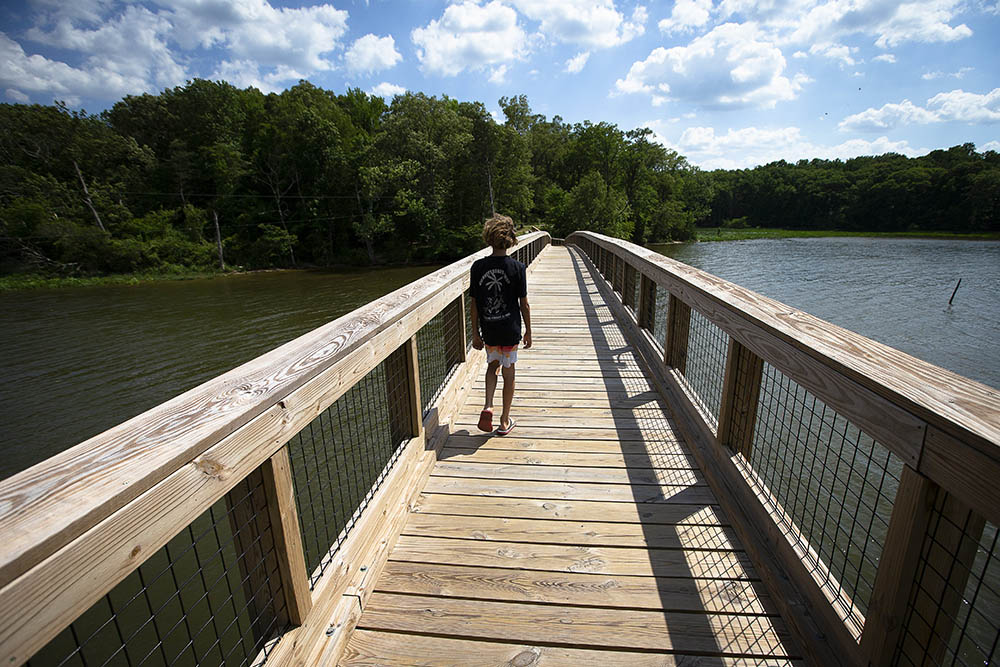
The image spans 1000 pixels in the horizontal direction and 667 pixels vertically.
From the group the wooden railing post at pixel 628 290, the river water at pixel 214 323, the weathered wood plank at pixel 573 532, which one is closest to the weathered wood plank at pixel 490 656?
the weathered wood plank at pixel 573 532

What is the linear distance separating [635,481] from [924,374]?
Answer: 1.59 meters

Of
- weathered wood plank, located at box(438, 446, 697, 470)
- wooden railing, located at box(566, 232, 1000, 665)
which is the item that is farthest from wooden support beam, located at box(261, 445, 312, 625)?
wooden railing, located at box(566, 232, 1000, 665)

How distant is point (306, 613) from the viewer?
5.04 feet

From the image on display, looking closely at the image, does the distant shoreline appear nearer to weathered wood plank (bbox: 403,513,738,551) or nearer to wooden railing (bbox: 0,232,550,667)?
weathered wood plank (bbox: 403,513,738,551)

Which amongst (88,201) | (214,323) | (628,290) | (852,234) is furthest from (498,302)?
(852,234)

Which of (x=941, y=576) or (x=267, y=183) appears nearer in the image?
(x=941, y=576)

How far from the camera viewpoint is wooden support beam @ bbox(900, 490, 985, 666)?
1.13 metres

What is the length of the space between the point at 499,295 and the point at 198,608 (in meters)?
4.97

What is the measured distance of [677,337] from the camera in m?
3.75

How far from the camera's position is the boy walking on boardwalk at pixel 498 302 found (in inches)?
117

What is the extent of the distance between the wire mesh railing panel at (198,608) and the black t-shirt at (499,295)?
182cm

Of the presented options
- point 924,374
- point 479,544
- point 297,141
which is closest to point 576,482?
point 479,544

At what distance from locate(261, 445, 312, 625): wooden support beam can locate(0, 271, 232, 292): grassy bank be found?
127ft

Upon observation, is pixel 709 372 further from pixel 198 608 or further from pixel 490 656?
pixel 198 608
